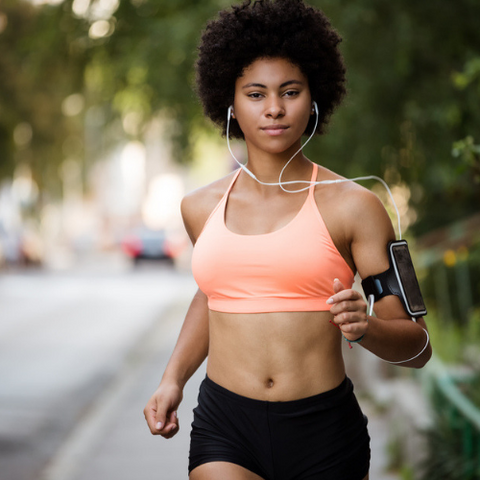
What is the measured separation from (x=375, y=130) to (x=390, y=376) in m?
2.20

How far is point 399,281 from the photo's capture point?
8.04 ft

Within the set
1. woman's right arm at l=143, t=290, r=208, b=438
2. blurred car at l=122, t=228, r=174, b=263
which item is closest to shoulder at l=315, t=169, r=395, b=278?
woman's right arm at l=143, t=290, r=208, b=438

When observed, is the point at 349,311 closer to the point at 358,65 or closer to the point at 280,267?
the point at 280,267

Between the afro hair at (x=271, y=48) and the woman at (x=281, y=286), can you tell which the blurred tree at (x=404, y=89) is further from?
the woman at (x=281, y=286)

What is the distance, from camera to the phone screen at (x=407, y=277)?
2459 mm

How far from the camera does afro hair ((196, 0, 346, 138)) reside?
8.75 ft

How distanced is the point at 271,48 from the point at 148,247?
29860 mm

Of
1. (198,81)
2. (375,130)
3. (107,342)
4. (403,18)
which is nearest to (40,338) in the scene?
(107,342)

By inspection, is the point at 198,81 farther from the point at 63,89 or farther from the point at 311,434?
the point at 63,89

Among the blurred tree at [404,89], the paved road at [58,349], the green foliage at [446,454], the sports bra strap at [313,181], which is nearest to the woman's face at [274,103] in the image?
the sports bra strap at [313,181]

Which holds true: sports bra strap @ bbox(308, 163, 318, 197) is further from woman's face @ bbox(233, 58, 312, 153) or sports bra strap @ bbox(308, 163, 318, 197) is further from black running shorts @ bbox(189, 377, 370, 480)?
black running shorts @ bbox(189, 377, 370, 480)

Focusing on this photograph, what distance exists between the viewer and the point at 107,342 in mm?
13016

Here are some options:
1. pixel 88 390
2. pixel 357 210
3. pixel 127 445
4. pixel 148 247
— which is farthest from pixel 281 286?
pixel 148 247

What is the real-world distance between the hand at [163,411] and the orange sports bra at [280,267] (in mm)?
361
